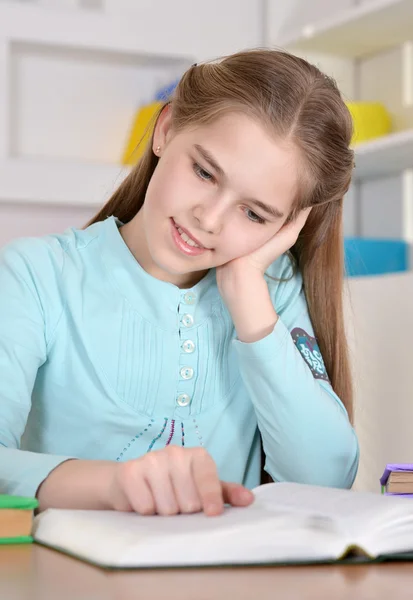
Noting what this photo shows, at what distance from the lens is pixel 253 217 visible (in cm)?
126

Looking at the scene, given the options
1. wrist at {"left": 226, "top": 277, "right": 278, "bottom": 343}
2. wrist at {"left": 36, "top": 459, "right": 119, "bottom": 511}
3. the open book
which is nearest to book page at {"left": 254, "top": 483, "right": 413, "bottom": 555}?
the open book

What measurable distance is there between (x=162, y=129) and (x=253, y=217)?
218mm

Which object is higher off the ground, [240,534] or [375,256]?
[375,256]

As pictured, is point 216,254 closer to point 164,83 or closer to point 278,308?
point 278,308

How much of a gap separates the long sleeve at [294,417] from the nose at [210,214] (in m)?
0.16

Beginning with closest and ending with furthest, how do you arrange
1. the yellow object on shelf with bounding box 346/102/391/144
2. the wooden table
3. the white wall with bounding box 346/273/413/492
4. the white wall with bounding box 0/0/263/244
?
1. the wooden table
2. the white wall with bounding box 346/273/413/492
3. the yellow object on shelf with bounding box 346/102/391/144
4. the white wall with bounding box 0/0/263/244

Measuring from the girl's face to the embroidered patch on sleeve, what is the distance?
0.50 ft

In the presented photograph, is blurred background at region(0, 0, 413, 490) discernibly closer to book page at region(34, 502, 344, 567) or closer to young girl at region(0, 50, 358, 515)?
young girl at region(0, 50, 358, 515)

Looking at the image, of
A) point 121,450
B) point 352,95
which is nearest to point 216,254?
point 121,450

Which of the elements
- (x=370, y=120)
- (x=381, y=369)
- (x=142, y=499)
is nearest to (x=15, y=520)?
(x=142, y=499)

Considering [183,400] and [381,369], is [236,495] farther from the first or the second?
[381,369]

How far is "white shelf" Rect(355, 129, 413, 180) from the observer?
2428 mm

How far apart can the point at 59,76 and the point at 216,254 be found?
5.83ft

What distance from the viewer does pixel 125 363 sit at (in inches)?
51.8
